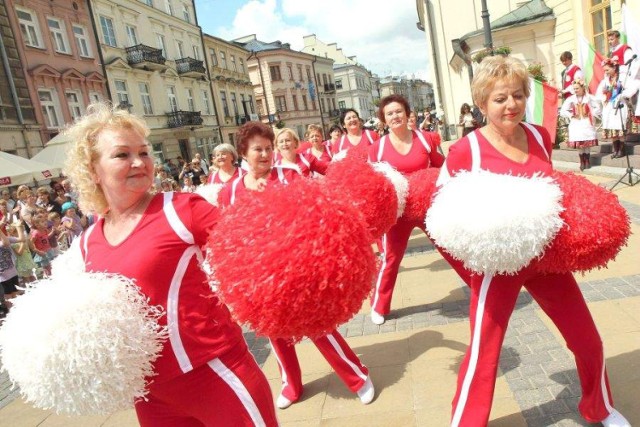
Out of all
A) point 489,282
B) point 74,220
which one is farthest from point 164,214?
point 74,220

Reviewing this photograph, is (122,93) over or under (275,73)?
under

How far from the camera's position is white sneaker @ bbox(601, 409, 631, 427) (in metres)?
2.39

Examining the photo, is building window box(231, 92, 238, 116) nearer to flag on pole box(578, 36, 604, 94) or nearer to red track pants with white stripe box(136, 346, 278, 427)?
flag on pole box(578, 36, 604, 94)

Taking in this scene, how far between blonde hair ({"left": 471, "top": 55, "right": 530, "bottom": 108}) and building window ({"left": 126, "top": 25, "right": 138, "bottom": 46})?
3025 cm

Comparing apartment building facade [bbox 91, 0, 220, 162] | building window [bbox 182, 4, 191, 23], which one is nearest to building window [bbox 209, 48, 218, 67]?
apartment building facade [bbox 91, 0, 220, 162]

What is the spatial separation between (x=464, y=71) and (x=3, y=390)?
25155 millimetres

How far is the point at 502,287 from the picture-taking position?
223 cm

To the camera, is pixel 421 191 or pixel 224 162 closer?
pixel 421 191

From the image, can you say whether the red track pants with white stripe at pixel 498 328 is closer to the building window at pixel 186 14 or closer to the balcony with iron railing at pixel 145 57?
the balcony with iron railing at pixel 145 57

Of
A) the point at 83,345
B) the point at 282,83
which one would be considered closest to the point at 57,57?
the point at 83,345

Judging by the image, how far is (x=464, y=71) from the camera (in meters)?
25.5

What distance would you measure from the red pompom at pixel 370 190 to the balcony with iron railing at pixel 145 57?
2836 centimetres

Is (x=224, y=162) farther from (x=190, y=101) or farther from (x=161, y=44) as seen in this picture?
(x=190, y=101)

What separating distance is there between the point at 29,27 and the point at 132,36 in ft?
30.4
